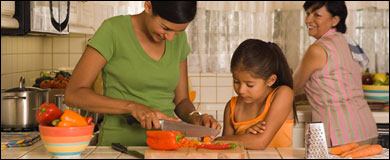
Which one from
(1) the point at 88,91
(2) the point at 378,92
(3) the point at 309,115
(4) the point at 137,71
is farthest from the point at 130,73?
(2) the point at 378,92

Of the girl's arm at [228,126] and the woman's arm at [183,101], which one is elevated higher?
the woman's arm at [183,101]

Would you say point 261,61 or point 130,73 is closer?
point 130,73

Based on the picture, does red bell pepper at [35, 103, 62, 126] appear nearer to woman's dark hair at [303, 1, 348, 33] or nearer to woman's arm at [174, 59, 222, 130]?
woman's arm at [174, 59, 222, 130]

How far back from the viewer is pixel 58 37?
13.3 ft

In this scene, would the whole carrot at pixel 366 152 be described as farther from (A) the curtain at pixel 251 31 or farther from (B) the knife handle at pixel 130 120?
(A) the curtain at pixel 251 31

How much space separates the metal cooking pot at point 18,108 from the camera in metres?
2.64

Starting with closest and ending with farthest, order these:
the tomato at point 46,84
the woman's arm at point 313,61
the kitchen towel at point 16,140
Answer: the kitchen towel at point 16,140 < the woman's arm at point 313,61 < the tomato at point 46,84

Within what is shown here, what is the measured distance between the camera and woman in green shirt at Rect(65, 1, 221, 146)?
1.86 meters

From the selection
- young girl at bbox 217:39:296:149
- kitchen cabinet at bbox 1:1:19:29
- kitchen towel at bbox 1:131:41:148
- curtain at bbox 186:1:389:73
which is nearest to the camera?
kitchen towel at bbox 1:131:41:148

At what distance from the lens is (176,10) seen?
1.82 m

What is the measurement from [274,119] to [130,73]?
60 centimetres

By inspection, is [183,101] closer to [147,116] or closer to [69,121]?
[147,116]

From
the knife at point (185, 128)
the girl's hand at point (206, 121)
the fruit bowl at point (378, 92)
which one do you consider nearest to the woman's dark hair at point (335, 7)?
the fruit bowl at point (378, 92)

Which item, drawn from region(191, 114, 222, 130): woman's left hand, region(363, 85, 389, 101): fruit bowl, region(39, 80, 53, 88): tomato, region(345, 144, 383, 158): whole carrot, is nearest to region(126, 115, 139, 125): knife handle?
region(191, 114, 222, 130): woman's left hand
